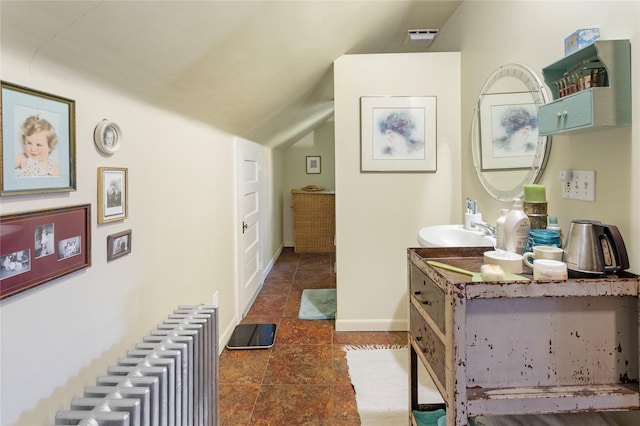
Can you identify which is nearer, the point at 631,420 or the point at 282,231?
the point at 631,420

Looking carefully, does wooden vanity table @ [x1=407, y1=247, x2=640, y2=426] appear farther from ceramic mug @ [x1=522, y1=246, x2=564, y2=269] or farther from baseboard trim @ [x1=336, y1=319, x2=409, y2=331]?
baseboard trim @ [x1=336, y1=319, x2=409, y2=331]

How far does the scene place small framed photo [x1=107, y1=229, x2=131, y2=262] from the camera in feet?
4.07

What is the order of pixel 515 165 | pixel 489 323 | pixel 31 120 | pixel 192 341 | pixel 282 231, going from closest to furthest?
pixel 31 120 < pixel 489 323 < pixel 192 341 < pixel 515 165 < pixel 282 231

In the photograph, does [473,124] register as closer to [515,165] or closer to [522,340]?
[515,165]

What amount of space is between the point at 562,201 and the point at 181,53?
5.56ft

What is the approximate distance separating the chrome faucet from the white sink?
0.10 ft

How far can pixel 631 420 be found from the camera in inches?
45.5

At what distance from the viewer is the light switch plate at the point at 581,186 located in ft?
4.30

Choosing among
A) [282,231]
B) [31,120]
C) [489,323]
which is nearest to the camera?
[31,120]

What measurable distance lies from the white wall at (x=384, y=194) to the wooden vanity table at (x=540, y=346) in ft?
5.51

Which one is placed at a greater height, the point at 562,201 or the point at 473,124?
the point at 473,124

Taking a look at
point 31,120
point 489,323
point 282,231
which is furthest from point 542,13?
point 282,231

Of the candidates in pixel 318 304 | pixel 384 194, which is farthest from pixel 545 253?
pixel 318 304

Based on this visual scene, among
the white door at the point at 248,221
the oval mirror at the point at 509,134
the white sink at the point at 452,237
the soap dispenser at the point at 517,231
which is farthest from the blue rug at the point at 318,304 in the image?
the soap dispenser at the point at 517,231
